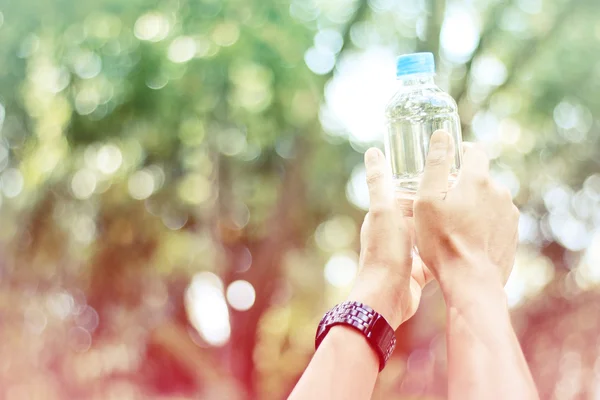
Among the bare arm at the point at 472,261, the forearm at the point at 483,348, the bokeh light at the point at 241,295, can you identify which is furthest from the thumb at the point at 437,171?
the bokeh light at the point at 241,295

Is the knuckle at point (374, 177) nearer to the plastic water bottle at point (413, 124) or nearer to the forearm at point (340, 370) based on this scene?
the forearm at point (340, 370)

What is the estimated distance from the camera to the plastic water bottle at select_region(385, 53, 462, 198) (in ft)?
3.87

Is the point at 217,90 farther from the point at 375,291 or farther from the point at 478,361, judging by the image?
the point at 478,361

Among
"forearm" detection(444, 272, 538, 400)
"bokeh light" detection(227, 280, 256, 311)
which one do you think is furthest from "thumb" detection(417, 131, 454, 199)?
"bokeh light" detection(227, 280, 256, 311)

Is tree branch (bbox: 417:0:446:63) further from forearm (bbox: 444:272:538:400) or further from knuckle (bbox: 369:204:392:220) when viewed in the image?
forearm (bbox: 444:272:538:400)

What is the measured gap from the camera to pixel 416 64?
32.8 inches

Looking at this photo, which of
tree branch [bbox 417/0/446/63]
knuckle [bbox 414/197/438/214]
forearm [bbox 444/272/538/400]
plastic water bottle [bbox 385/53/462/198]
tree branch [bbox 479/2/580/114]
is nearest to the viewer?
forearm [bbox 444/272/538/400]

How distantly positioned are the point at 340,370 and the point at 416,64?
1.30ft

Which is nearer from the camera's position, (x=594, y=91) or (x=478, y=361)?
(x=478, y=361)

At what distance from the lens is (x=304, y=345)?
247cm

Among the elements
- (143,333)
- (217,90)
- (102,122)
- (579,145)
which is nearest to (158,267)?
(143,333)

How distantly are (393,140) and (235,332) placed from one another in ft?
4.50

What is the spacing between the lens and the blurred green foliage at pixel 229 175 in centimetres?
214

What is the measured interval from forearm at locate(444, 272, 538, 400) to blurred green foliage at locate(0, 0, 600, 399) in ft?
4.52
